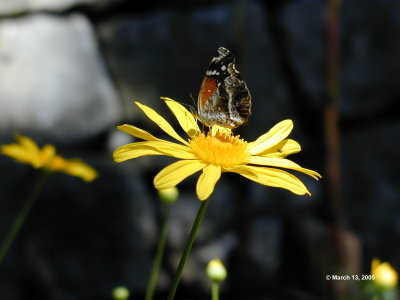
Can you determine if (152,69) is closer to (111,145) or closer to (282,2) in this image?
(111,145)

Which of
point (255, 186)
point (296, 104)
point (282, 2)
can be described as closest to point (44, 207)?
point (255, 186)

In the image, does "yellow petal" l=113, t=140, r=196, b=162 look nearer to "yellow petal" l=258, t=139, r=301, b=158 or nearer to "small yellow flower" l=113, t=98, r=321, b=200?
"small yellow flower" l=113, t=98, r=321, b=200

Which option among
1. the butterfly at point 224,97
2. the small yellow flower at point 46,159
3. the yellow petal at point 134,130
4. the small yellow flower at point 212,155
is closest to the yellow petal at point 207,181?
the small yellow flower at point 212,155

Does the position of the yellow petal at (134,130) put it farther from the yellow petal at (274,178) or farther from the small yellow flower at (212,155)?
the yellow petal at (274,178)

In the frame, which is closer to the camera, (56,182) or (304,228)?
(56,182)

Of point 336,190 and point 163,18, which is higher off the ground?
point 163,18

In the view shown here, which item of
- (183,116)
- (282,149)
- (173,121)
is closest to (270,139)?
Answer: (282,149)
